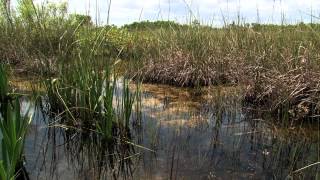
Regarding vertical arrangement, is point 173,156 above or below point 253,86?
below

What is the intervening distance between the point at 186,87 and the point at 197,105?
1426 mm

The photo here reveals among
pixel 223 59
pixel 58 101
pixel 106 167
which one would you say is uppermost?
pixel 223 59

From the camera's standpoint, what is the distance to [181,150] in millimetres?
3816

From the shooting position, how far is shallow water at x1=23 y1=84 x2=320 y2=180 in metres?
3.30

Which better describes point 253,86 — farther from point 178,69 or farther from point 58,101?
point 58,101

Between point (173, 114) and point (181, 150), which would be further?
point (173, 114)

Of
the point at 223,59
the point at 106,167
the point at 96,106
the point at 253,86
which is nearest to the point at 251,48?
the point at 223,59

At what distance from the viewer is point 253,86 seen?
5.75 m

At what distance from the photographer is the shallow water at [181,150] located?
3297mm

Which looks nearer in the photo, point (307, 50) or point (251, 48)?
point (307, 50)

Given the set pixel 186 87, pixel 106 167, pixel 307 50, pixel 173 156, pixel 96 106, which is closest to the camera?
pixel 106 167

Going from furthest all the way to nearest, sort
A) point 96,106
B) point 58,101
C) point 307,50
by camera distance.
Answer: point 307,50 → point 58,101 → point 96,106

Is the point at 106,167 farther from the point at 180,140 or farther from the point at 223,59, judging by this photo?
the point at 223,59

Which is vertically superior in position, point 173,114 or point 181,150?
point 173,114
